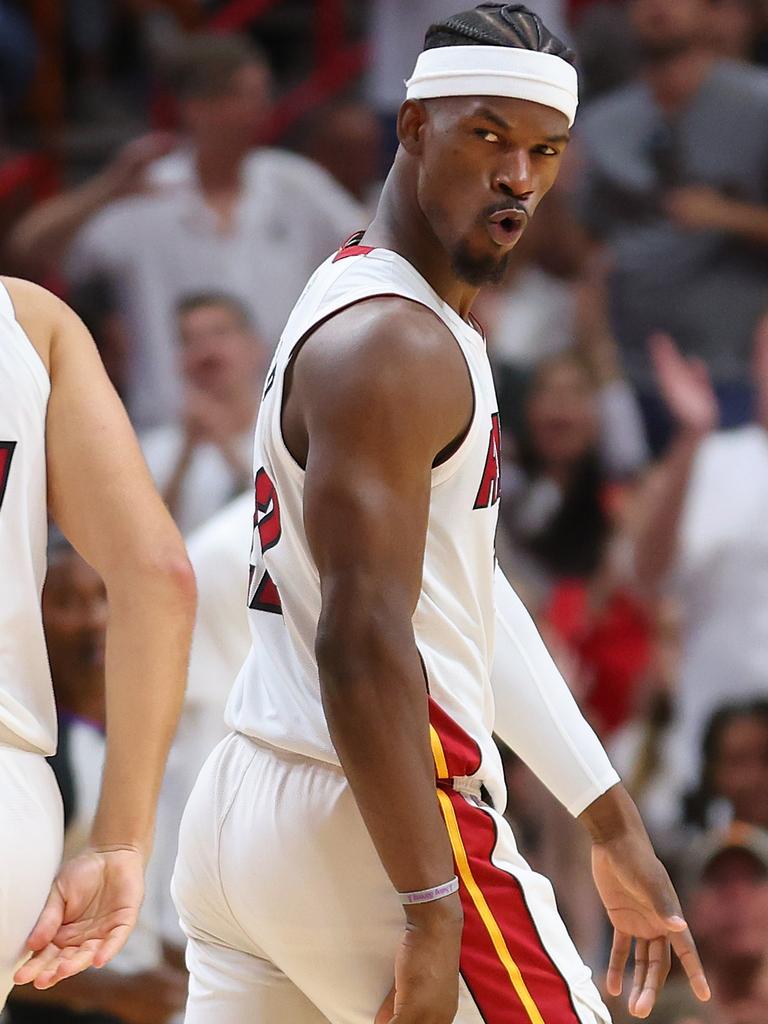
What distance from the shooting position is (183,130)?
6641mm

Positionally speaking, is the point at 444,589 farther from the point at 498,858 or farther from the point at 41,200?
the point at 41,200

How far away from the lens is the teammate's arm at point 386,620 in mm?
2057

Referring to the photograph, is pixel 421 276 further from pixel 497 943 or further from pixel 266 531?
pixel 497 943

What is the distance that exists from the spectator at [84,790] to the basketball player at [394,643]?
1472mm

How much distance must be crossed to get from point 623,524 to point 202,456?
1.41m

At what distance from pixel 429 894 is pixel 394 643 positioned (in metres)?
0.30

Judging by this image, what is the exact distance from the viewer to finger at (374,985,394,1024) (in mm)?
2152

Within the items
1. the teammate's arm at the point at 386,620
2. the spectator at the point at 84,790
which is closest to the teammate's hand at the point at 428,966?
the teammate's arm at the point at 386,620

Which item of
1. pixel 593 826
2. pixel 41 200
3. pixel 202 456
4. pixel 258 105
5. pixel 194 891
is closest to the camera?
pixel 194 891

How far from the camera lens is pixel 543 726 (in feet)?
8.47

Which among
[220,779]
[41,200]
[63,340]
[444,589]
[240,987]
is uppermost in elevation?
[63,340]

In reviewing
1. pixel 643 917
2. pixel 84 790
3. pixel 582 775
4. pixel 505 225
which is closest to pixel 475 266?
pixel 505 225

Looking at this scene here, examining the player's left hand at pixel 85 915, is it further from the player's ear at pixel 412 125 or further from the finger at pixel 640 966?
the player's ear at pixel 412 125

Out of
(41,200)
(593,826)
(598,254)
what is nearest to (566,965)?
(593,826)
